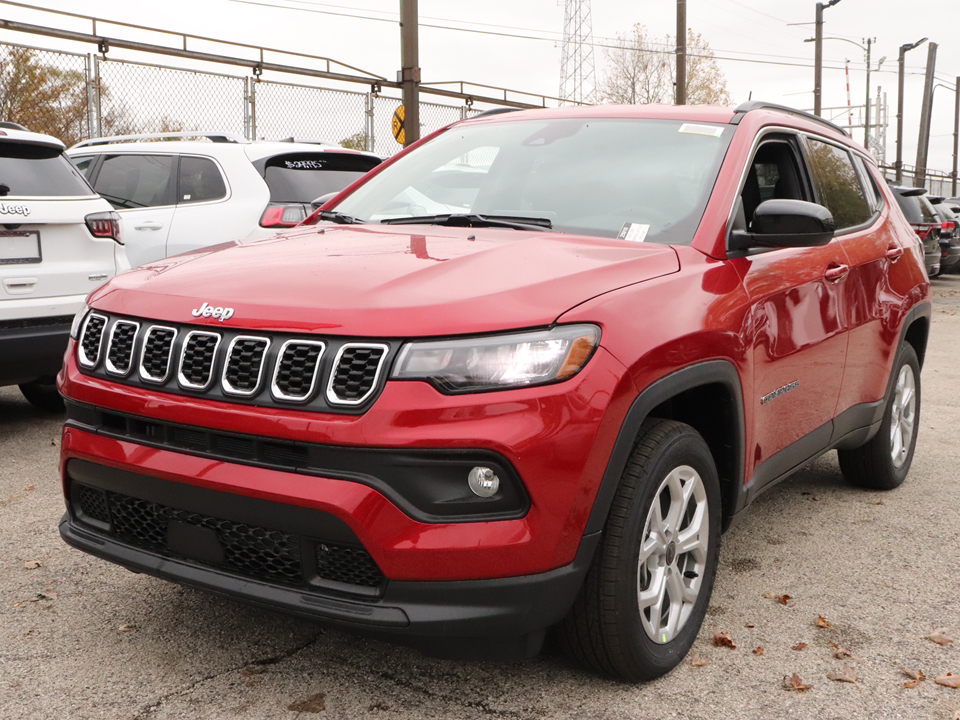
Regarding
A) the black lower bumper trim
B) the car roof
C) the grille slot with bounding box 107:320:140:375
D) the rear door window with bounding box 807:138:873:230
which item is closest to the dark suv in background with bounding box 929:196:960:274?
the rear door window with bounding box 807:138:873:230

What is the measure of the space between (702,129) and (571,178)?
520 mm

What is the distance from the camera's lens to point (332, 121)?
13766 millimetres

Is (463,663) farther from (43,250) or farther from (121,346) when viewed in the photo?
(43,250)

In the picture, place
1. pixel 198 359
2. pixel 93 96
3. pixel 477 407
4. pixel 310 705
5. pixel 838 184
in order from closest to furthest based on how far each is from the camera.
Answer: pixel 477 407
pixel 198 359
pixel 310 705
pixel 838 184
pixel 93 96

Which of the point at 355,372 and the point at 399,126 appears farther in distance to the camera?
the point at 399,126

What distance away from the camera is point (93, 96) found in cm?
1120

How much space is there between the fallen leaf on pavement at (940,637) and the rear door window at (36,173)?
4965 mm

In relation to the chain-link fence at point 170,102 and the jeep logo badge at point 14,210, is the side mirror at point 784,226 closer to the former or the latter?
the jeep logo badge at point 14,210

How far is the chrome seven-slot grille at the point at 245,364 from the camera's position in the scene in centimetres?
249

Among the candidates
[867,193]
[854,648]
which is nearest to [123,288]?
[854,648]

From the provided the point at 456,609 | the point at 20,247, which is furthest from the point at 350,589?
the point at 20,247

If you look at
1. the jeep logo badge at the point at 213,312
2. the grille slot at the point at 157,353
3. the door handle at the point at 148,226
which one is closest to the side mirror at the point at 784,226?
the jeep logo badge at the point at 213,312

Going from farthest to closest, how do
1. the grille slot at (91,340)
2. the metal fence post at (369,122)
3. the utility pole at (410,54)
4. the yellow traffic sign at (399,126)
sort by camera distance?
the metal fence post at (369,122), the yellow traffic sign at (399,126), the utility pole at (410,54), the grille slot at (91,340)

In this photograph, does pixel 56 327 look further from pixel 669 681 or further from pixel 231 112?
pixel 231 112
